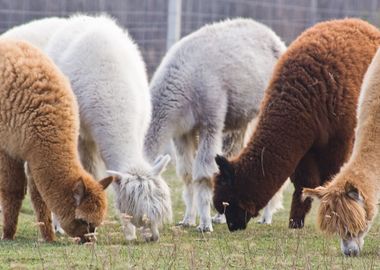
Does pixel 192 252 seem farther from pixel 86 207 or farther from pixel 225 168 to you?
pixel 225 168

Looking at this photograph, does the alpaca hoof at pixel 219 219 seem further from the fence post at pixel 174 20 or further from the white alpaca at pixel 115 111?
the fence post at pixel 174 20

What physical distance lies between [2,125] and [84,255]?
1.35m

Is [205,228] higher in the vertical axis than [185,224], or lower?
higher

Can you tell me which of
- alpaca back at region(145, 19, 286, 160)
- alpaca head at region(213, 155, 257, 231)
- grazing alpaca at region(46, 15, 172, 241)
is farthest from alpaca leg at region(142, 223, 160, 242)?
alpaca back at region(145, 19, 286, 160)

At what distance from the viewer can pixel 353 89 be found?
9414 mm

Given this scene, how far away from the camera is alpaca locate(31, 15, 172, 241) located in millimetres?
8484

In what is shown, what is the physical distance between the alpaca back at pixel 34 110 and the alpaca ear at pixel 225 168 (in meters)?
1.39

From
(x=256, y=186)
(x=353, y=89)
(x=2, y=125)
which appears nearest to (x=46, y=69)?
(x=2, y=125)

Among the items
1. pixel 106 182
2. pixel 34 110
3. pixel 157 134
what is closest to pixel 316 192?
pixel 106 182

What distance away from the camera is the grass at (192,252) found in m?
6.99

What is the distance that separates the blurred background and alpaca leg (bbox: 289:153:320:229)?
714 cm

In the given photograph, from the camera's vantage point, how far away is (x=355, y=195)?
7383 millimetres

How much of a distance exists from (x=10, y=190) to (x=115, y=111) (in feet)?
3.78

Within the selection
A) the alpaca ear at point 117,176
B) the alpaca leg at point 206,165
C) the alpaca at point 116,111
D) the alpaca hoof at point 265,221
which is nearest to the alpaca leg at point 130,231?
the alpaca at point 116,111
